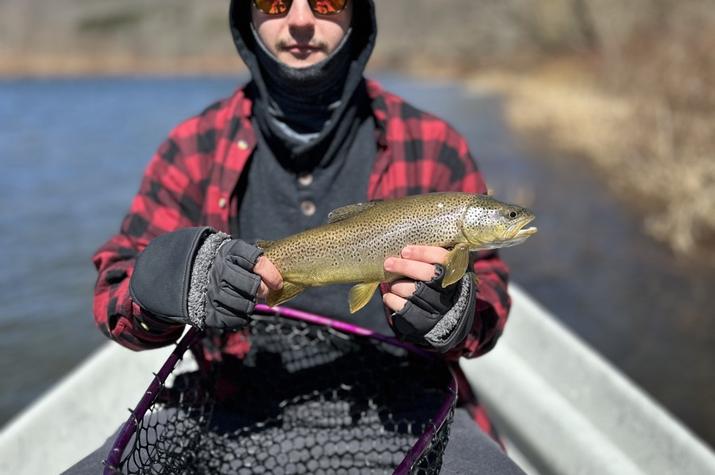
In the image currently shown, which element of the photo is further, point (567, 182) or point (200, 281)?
point (567, 182)

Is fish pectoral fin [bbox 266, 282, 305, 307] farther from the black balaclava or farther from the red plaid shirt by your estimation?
the black balaclava

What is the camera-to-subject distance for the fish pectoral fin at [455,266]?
1974mm

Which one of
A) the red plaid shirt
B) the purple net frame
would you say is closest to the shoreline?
the red plaid shirt

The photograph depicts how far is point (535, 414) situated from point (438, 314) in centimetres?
181

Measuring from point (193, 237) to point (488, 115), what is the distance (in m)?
23.1

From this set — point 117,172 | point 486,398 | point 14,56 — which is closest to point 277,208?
point 486,398

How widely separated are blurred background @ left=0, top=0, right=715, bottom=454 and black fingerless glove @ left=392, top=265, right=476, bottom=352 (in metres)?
4.05

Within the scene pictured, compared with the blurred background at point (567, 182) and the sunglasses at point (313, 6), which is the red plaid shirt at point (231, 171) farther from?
the blurred background at point (567, 182)

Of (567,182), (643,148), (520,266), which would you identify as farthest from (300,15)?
(567,182)

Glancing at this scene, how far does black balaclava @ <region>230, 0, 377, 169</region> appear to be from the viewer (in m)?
2.59

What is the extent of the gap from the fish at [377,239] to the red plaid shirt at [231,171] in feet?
1.01

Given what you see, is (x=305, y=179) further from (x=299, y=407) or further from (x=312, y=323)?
(x=299, y=407)

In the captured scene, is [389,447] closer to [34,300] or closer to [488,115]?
[34,300]

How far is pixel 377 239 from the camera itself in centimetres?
224
